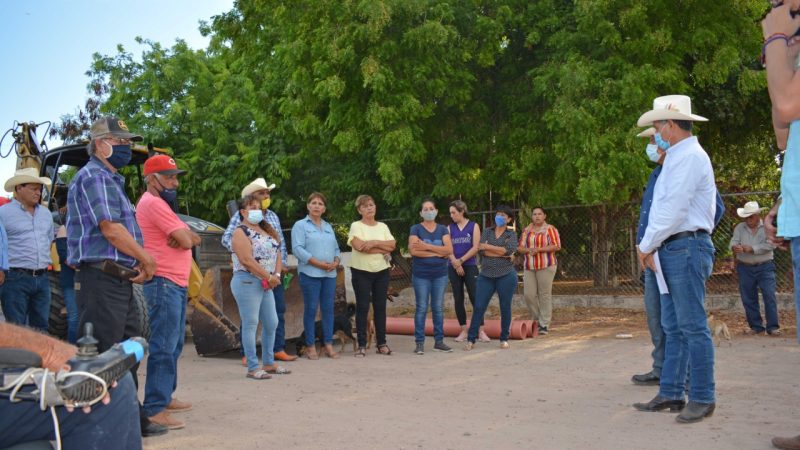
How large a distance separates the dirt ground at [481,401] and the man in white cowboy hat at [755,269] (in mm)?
797

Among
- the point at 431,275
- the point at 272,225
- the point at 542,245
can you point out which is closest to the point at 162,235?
the point at 272,225

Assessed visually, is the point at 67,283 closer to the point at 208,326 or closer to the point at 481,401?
the point at 208,326

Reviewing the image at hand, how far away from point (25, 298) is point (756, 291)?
33.4 feet

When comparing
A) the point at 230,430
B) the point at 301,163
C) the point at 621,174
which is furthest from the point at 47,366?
the point at 301,163

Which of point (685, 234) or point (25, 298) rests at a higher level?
point (685, 234)

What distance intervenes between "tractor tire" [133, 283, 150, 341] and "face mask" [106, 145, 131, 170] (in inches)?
35.4

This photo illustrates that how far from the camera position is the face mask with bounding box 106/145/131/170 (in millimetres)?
5438

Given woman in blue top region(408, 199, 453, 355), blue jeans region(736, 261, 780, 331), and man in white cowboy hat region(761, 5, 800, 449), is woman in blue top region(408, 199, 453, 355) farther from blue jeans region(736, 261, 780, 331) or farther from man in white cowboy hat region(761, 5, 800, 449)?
man in white cowboy hat region(761, 5, 800, 449)

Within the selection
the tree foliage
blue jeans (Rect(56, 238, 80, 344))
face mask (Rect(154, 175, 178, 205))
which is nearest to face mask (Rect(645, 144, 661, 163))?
face mask (Rect(154, 175, 178, 205))

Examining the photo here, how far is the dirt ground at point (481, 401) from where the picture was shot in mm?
5254

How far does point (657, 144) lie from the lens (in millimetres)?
6246

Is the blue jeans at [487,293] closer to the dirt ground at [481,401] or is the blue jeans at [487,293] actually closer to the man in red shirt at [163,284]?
the dirt ground at [481,401]

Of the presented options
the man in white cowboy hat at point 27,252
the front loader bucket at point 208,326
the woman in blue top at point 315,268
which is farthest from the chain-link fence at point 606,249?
the man in white cowboy hat at point 27,252

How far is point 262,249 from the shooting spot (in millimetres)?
8383
